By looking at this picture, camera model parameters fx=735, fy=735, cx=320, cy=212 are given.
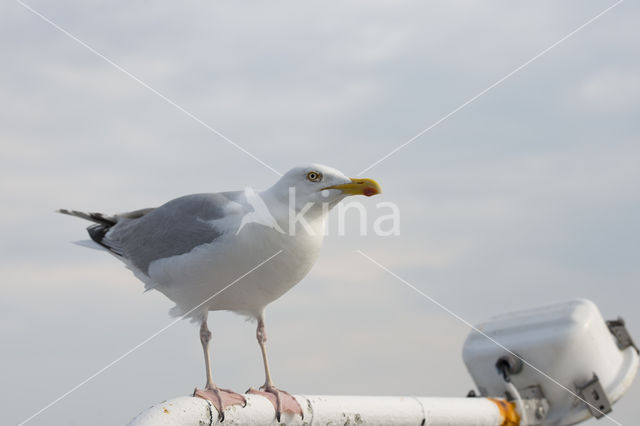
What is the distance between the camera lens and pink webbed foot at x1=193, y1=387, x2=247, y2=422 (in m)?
3.01

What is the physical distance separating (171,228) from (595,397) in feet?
9.37

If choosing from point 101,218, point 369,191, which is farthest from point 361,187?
point 101,218

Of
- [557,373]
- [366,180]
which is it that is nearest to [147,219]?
[366,180]

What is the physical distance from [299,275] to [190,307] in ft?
1.95

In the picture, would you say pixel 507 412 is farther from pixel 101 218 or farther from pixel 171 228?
pixel 101 218

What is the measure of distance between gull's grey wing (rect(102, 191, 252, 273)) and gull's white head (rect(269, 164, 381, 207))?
246mm

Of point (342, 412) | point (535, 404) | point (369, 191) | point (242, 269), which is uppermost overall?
point (369, 191)

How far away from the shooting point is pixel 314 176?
384 cm

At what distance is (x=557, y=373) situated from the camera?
464 centimetres

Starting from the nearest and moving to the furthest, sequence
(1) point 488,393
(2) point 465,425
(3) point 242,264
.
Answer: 1. (3) point 242,264
2. (2) point 465,425
3. (1) point 488,393

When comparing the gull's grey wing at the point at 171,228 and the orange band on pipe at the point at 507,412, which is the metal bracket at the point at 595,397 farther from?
the gull's grey wing at the point at 171,228

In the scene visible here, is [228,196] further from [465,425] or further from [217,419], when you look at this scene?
[465,425]

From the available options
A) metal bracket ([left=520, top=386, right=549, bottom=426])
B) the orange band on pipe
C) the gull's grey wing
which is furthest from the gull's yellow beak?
metal bracket ([left=520, top=386, right=549, bottom=426])

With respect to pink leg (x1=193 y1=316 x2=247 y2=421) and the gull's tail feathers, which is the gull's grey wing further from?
pink leg (x1=193 y1=316 x2=247 y2=421)
